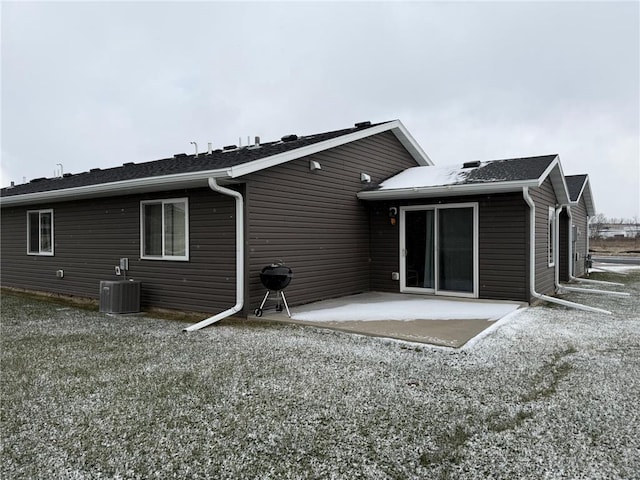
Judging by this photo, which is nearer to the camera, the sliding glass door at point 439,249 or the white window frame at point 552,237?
the sliding glass door at point 439,249

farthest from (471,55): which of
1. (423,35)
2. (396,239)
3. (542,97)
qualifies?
(396,239)

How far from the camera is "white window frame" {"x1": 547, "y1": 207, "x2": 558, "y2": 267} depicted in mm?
9922

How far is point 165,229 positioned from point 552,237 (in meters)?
8.52

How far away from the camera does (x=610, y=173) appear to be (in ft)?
71.4

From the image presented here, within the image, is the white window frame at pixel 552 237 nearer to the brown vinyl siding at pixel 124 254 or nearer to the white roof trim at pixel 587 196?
the white roof trim at pixel 587 196

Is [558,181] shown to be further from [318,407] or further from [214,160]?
[318,407]

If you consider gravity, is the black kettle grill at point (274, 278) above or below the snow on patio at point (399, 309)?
above

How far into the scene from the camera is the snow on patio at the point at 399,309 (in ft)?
22.1

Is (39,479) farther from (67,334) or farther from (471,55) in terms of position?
(471,55)

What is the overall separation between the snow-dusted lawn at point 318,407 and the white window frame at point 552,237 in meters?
4.41

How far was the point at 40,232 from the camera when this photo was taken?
10875 mm

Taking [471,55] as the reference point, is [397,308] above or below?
below

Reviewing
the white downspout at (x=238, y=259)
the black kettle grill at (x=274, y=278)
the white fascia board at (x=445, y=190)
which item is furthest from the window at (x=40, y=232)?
the white fascia board at (x=445, y=190)

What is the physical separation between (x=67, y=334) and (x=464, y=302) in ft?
20.9
